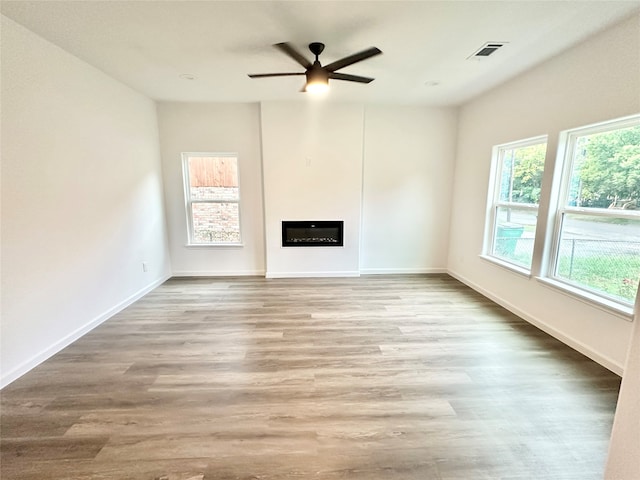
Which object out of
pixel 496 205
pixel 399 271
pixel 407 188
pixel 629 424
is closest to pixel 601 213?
pixel 496 205

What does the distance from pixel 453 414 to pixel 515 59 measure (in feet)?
10.8

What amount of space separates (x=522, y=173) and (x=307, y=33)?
295 cm

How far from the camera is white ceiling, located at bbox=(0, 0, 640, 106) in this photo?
206 cm

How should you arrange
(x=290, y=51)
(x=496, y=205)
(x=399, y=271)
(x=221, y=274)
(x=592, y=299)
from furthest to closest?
(x=399, y=271) < (x=221, y=274) < (x=496, y=205) < (x=592, y=299) < (x=290, y=51)

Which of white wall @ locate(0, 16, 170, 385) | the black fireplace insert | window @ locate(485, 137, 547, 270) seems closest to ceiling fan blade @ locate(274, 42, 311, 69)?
white wall @ locate(0, 16, 170, 385)

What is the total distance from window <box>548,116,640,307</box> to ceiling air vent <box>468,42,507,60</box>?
3.46 ft

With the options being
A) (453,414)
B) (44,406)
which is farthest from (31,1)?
(453,414)

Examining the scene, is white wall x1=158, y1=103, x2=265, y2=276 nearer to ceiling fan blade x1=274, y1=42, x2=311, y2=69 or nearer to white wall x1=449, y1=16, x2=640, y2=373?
ceiling fan blade x1=274, y1=42, x2=311, y2=69

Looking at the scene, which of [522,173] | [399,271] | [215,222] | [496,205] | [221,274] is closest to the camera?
[522,173]

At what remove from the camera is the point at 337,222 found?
4.74 metres

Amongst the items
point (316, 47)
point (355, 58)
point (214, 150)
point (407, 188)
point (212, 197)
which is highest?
point (316, 47)

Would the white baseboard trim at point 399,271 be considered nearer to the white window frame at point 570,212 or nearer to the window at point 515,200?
the window at point 515,200

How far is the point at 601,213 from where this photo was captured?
2.47 meters

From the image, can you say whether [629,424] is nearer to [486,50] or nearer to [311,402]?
[311,402]
